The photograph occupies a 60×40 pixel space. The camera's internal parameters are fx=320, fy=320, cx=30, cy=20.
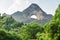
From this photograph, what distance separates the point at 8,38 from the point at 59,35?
18.5m

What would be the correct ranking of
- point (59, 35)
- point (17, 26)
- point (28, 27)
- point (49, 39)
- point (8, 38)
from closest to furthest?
point (59, 35), point (49, 39), point (8, 38), point (28, 27), point (17, 26)

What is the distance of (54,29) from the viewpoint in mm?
37781

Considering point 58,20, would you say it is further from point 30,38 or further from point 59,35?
point 30,38

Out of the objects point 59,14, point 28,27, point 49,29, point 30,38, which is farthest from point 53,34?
point 28,27

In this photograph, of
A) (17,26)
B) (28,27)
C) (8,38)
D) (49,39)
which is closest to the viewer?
(49,39)

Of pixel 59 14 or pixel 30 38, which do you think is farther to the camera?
pixel 30 38

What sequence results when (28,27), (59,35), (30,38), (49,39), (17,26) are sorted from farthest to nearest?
1. (17,26)
2. (28,27)
3. (30,38)
4. (49,39)
5. (59,35)

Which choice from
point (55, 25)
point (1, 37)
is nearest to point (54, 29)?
point (55, 25)

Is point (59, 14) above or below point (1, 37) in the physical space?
above

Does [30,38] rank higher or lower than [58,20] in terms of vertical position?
lower

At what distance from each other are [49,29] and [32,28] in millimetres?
44513

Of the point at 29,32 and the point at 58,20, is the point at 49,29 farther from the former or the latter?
the point at 29,32

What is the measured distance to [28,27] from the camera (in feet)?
274

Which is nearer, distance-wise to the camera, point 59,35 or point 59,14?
point 59,35
